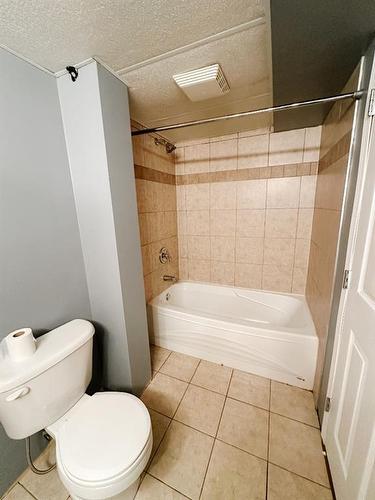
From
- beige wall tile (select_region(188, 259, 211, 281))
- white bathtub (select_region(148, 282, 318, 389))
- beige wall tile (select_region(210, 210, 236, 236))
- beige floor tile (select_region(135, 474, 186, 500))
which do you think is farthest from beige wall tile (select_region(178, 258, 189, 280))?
beige floor tile (select_region(135, 474, 186, 500))

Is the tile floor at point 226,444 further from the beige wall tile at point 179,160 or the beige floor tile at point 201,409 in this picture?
the beige wall tile at point 179,160

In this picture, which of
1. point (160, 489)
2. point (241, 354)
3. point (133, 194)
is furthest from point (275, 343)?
point (133, 194)

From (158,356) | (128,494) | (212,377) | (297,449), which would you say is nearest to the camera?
(128,494)

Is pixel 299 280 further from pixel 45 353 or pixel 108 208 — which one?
pixel 45 353

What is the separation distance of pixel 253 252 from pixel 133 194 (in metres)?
1.46

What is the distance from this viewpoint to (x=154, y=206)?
1.97m

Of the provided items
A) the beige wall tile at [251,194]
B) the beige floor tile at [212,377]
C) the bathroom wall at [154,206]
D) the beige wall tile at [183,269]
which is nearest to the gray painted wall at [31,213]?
the bathroom wall at [154,206]

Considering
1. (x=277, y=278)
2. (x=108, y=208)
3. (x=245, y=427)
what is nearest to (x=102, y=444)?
(x=245, y=427)

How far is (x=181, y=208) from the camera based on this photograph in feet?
→ 7.77

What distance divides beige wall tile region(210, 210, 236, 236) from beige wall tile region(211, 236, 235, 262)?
58mm

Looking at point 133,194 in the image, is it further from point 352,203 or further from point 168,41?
point 352,203

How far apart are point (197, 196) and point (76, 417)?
2.05 meters

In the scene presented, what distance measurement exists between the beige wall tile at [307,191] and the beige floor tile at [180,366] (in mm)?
1776

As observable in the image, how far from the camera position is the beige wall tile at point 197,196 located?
2.23 metres
